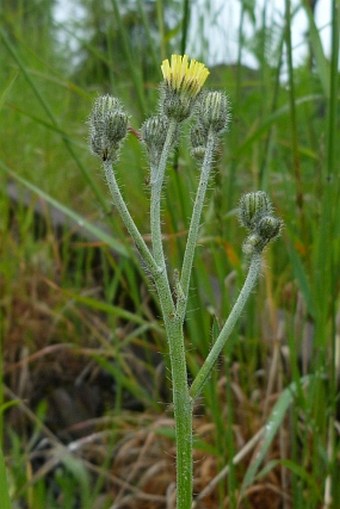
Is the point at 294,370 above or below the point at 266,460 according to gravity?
above

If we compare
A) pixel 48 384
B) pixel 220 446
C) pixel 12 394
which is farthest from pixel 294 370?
pixel 48 384

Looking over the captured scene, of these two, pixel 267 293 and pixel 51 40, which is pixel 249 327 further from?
pixel 51 40

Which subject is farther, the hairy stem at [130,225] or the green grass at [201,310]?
the green grass at [201,310]

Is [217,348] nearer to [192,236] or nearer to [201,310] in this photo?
[192,236]

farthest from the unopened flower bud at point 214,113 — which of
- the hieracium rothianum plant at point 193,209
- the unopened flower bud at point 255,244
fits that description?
the unopened flower bud at point 255,244

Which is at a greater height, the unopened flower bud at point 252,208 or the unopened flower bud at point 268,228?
the unopened flower bud at point 252,208

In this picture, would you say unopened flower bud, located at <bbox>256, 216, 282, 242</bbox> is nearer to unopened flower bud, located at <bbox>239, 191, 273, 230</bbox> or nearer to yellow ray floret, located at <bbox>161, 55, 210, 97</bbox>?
unopened flower bud, located at <bbox>239, 191, 273, 230</bbox>

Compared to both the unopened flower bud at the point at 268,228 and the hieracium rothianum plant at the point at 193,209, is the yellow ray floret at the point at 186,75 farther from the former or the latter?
the unopened flower bud at the point at 268,228

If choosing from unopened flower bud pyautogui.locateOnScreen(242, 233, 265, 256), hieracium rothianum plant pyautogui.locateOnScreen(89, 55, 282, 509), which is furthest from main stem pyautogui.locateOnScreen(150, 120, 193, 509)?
unopened flower bud pyautogui.locateOnScreen(242, 233, 265, 256)
